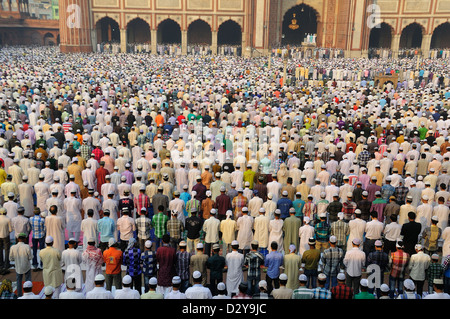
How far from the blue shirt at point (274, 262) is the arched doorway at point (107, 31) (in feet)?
148

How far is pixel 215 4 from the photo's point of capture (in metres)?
45.7

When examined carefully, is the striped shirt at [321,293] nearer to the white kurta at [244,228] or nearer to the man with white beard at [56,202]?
the white kurta at [244,228]

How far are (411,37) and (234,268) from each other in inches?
1985

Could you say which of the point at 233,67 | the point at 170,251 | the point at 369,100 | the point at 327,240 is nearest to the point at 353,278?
the point at 327,240

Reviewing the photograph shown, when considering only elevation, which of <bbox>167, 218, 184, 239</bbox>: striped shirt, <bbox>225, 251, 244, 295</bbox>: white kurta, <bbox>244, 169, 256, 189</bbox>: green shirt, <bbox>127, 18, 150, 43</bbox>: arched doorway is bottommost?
<bbox>225, 251, 244, 295</bbox>: white kurta

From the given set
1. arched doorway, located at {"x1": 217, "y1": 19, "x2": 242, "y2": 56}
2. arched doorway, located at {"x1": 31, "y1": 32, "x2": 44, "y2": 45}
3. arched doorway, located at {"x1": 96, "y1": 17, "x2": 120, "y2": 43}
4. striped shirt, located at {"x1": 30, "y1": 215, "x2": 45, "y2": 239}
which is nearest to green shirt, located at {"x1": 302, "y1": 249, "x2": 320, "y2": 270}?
striped shirt, located at {"x1": 30, "y1": 215, "x2": 45, "y2": 239}

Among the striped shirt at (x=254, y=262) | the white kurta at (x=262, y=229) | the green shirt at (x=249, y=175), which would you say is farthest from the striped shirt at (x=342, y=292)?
the green shirt at (x=249, y=175)

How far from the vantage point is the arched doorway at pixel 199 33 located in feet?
167

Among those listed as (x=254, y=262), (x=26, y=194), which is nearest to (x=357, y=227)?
(x=254, y=262)

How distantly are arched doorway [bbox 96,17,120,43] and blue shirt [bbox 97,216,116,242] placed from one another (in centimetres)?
4340

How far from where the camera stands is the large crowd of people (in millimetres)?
6703

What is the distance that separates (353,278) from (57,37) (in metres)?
57.7

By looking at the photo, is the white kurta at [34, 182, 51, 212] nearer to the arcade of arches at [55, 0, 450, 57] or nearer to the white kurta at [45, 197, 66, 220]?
the white kurta at [45, 197, 66, 220]

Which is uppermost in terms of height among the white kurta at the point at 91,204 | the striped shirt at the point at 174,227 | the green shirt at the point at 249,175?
the green shirt at the point at 249,175
